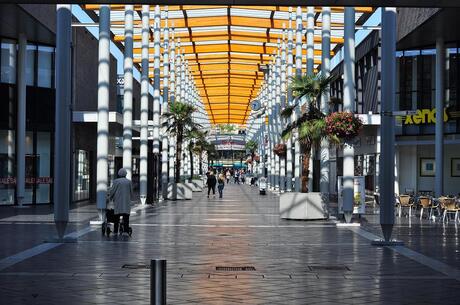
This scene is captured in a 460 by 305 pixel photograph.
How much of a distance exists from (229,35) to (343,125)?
104ft

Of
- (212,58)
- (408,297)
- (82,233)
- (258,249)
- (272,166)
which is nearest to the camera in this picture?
(408,297)

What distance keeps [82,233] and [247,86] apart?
6440cm

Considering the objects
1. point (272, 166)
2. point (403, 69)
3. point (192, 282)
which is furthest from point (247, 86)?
point (192, 282)

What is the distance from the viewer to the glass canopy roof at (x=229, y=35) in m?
41.7

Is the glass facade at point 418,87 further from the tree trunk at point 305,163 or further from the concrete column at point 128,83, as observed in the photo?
the concrete column at point 128,83

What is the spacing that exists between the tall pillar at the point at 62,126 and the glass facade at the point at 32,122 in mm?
15527

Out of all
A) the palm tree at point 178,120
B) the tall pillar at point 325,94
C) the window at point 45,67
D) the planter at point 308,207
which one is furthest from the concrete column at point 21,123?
the tall pillar at point 325,94

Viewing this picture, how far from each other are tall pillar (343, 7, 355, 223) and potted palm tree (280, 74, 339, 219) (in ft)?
4.37

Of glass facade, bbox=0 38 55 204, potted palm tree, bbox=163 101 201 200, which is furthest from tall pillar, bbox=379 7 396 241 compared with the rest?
potted palm tree, bbox=163 101 201 200

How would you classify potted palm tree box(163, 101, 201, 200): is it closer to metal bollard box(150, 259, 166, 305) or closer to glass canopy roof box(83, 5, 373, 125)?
glass canopy roof box(83, 5, 373, 125)

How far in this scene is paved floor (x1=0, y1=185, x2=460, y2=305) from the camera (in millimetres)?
8992

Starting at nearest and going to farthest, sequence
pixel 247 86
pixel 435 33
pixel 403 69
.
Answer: pixel 435 33 → pixel 403 69 → pixel 247 86

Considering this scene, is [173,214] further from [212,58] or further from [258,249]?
[212,58]

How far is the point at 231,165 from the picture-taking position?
146m
